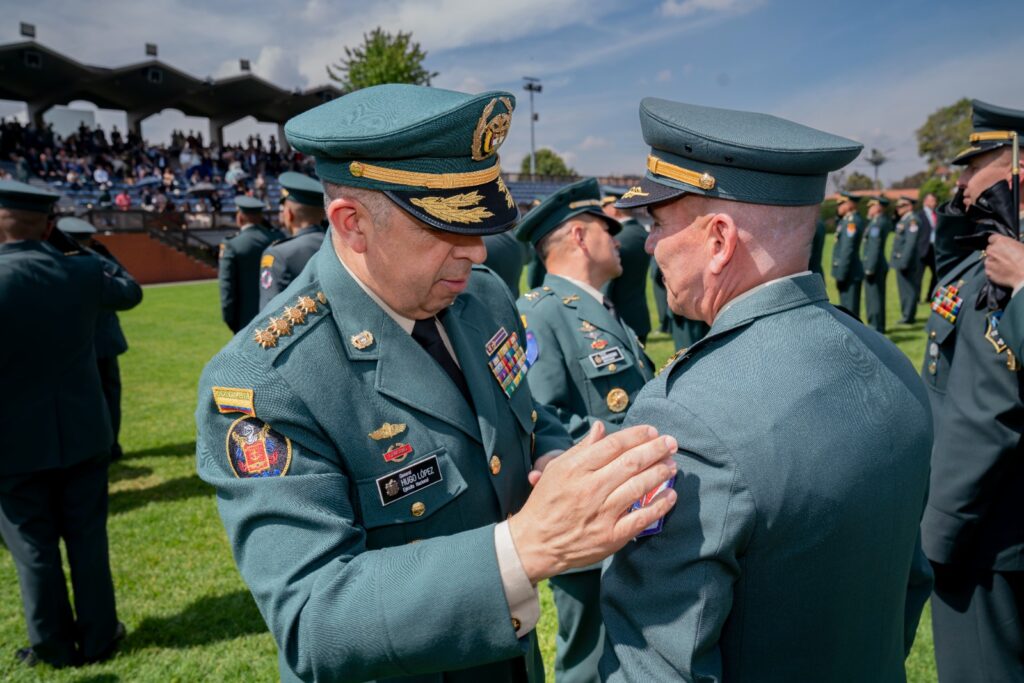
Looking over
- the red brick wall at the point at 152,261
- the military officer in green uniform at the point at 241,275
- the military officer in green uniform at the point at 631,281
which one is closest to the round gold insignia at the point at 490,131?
the military officer in green uniform at the point at 631,281

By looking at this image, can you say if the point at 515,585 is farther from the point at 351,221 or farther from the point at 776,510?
the point at 351,221

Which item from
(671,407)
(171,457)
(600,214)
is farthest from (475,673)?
(171,457)

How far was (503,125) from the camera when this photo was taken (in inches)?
81.9

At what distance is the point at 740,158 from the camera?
165cm

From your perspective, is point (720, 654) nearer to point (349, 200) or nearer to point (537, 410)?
point (537, 410)

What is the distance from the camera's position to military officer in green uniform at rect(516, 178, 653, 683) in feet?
11.7

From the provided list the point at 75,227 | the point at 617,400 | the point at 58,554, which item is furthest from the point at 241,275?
the point at 617,400

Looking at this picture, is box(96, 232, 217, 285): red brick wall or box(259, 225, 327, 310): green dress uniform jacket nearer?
box(259, 225, 327, 310): green dress uniform jacket

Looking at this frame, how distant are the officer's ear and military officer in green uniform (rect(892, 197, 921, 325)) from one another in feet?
48.3

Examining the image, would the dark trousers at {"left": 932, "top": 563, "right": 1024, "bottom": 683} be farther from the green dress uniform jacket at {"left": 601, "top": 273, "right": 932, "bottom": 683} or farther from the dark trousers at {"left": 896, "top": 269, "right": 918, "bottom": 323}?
the dark trousers at {"left": 896, "top": 269, "right": 918, "bottom": 323}

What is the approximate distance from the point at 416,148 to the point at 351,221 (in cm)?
28

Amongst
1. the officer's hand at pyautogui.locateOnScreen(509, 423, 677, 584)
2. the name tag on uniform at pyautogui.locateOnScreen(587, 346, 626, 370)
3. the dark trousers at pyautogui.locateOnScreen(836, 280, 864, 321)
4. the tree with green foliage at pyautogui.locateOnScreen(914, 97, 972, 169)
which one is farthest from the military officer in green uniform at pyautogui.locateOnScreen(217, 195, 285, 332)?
the tree with green foliage at pyautogui.locateOnScreen(914, 97, 972, 169)

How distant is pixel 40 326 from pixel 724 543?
4.28 metres

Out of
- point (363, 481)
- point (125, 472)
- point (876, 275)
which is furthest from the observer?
point (876, 275)
